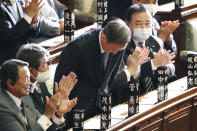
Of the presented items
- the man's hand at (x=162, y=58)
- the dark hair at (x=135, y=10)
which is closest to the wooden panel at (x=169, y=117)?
the man's hand at (x=162, y=58)

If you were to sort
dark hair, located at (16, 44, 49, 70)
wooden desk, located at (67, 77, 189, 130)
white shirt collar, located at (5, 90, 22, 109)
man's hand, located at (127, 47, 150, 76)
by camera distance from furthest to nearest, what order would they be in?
man's hand, located at (127, 47, 150, 76), wooden desk, located at (67, 77, 189, 130), dark hair, located at (16, 44, 49, 70), white shirt collar, located at (5, 90, 22, 109)

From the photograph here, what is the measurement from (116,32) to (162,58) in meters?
0.70

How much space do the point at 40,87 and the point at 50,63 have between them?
2.24ft

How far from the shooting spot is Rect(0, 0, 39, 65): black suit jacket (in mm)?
4391

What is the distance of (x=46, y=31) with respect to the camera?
5180 millimetres

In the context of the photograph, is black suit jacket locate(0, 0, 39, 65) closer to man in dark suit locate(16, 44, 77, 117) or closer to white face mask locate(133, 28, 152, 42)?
man in dark suit locate(16, 44, 77, 117)

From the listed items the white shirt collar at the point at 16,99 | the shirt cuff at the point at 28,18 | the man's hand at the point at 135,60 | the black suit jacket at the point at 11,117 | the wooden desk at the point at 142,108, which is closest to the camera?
the black suit jacket at the point at 11,117

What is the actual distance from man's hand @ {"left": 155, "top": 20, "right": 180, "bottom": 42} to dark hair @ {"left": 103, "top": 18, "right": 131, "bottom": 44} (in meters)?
1.05

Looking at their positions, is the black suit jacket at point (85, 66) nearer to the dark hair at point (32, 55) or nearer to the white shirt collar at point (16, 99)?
the dark hair at point (32, 55)

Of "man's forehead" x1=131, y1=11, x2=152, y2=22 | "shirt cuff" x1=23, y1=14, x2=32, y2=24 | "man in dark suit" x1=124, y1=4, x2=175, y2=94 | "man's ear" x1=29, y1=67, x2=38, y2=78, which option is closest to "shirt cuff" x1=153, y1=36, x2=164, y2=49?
"man in dark suit" x1=124, y1=4, x2=175, y2=94

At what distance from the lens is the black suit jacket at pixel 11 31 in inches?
173

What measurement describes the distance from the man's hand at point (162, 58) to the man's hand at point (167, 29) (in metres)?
0.43

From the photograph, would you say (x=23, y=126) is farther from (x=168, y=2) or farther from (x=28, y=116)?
(x=168, y=2)

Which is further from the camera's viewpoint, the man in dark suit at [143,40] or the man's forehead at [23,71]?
the man in dark suit at [143,40]
